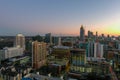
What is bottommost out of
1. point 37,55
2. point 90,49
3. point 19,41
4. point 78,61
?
point 78,61

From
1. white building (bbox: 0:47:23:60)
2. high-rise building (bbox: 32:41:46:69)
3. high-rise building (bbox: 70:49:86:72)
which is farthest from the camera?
white building (bbox: 0:47:23:60)

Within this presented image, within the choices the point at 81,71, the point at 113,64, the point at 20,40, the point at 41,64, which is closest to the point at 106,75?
the point at 81,71

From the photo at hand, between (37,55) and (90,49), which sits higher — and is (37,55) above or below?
below

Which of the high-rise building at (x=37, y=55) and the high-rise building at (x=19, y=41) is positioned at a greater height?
the high-rise building at (x=19, y=41)

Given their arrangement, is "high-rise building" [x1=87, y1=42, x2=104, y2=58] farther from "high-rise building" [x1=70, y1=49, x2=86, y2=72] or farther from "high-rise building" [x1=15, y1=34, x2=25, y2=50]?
"high-rise building" [x1=15, y1=34, x2=25, y2=50]

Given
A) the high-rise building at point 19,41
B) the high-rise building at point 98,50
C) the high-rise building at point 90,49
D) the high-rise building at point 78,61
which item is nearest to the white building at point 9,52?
the high-rise building at point 19,41

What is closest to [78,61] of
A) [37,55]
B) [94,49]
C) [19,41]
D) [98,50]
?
[37,55]

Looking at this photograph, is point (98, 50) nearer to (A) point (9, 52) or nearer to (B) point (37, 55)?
(B) point (37, 55)

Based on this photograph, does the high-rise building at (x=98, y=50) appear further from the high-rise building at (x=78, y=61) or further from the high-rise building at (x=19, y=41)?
the high-rise building at (x=19, y=41)

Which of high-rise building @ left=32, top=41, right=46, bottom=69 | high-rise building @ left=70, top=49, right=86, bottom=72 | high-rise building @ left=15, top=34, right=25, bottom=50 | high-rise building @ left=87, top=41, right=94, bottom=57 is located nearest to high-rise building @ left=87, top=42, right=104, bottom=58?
high-rise building @ left=87, top=41, right=94, bottom=57

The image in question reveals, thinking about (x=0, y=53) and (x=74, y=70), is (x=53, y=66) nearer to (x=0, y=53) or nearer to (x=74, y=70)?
(x=74, y=70)

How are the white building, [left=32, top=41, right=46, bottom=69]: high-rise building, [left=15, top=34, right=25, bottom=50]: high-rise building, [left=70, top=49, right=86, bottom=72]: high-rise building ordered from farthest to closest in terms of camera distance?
[left=15, top=34, right=25, bottom=50]: high-rise building
the white building
[left=32, top=41, right=46, bottom=69]: high-rise building
[left=70, top=49, right=86, bottom=72]: high-rise building
